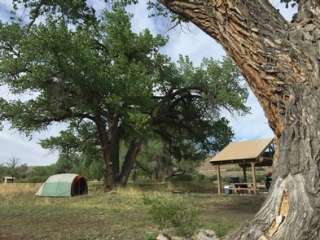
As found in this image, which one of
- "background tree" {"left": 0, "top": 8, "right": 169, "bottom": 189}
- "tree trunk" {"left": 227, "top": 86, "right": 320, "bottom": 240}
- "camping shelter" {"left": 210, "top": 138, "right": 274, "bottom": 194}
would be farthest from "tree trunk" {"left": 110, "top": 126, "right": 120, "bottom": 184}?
"tree trunk" {"left": 227, "top": 86, "right": 320, "bottom": 240}

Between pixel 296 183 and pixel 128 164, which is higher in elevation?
pixel 128 164

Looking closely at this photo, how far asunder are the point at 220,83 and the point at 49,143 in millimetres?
11976

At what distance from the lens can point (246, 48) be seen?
4.29 metres

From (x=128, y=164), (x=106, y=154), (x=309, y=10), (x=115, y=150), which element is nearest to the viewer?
(x=309, y=10)

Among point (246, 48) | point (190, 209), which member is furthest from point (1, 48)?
point (246, 48)

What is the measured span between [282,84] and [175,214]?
4.57 metres

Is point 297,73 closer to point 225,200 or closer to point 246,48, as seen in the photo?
point 246,48

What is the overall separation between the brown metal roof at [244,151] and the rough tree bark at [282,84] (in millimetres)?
22470

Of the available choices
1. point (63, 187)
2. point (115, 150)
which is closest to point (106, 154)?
point (115, 150)

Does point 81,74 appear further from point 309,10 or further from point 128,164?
point 309,10

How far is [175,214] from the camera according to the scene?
817 cm

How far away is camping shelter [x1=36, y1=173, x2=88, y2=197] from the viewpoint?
28.9m

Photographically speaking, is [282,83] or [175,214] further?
[175,214]

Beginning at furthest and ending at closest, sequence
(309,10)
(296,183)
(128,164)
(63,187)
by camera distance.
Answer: (128,164)
(63,187)
(309,10)
(296,183)
